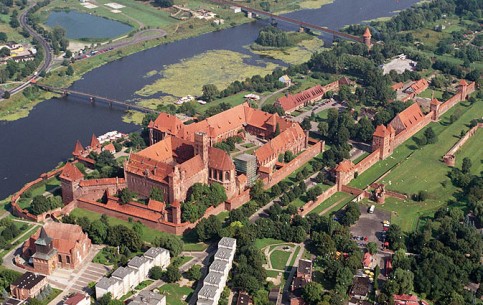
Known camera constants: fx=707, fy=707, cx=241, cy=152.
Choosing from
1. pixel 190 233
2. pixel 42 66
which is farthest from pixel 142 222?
pixel 42 66

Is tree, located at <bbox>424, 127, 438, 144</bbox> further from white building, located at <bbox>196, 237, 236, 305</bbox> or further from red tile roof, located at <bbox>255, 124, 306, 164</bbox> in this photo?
white building, located at <bbox>196, 237, 236, 305</bbox>

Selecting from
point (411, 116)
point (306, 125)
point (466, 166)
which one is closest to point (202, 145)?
point (306, 125)

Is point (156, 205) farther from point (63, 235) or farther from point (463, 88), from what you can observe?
point (463, 88)

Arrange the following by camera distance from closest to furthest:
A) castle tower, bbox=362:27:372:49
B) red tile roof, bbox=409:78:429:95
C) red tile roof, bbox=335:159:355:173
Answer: red tile roof, bbox=335:159:355:173 → red tile roof, bbox=409:78:429:95 → castle tower, bbox=362:27:372:49

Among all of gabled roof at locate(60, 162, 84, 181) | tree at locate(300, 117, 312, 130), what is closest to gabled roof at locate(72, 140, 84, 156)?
gabled roof at locate(60, 162, 84, 181)

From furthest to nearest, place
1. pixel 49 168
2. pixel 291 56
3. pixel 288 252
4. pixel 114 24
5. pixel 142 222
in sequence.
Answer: pixel 114 24
pixel 291 56
pixel 49 168
pixel 142 222
pixel 288 252

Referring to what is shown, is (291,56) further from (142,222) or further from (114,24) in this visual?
(142,222)
